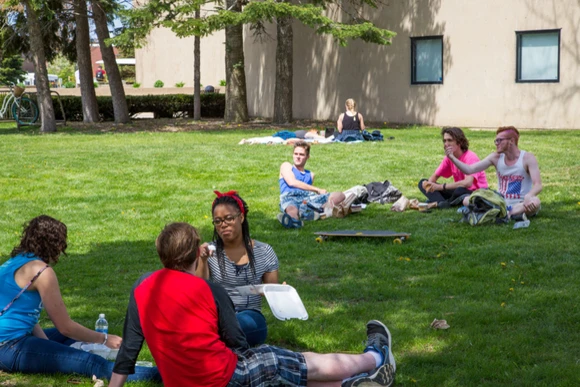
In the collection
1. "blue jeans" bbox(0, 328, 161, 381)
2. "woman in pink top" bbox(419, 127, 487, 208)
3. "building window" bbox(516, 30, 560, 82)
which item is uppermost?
"building window" bbox(516, 30, 560, 82)

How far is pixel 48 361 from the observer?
4.86 metres

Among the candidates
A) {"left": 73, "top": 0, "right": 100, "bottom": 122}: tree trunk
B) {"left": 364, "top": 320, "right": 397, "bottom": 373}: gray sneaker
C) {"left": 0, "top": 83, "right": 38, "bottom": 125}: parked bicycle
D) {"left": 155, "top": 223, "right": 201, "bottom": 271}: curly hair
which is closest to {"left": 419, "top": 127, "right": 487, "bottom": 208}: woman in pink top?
{"left": 364, "top": 320, "right": 397, "bottom": 373}: gray sneaker

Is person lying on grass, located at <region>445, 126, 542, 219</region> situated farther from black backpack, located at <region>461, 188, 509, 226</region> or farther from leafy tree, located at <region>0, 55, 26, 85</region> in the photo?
leafy tree, located at <region>0, 55, 26, 85</region>

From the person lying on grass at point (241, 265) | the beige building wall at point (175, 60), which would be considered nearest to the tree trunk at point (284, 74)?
the beige building wall at point (175, 60)

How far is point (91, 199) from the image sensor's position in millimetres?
11977

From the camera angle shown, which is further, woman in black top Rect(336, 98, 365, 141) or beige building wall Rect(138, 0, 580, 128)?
beige building wall Rect(138, 0, 580, 128)

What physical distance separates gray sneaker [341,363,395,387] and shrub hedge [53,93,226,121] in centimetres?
2631

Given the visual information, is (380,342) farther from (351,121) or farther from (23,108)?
(23,108)

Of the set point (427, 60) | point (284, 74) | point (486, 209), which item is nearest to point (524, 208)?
point (486, 209)

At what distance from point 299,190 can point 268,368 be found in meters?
5.97

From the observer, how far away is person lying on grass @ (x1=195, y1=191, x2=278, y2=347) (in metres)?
5.11

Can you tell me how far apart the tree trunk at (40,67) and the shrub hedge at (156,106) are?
627 cm

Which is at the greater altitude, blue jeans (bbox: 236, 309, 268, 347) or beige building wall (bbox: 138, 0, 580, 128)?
beige building wall (bbox: 138, 0, 580, 128)

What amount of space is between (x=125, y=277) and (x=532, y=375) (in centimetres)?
405
